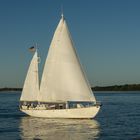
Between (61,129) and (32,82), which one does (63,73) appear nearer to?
(32,82)

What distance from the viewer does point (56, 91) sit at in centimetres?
5494

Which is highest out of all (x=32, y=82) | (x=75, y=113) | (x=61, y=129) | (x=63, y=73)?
(x=63, y=73)

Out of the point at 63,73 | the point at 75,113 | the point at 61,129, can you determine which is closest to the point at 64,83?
the point at 63,73

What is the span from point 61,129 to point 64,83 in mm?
10893

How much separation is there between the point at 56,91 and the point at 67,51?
5.37m

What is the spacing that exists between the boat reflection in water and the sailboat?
4.63 feet

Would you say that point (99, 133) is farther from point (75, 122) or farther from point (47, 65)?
point (47, 65)

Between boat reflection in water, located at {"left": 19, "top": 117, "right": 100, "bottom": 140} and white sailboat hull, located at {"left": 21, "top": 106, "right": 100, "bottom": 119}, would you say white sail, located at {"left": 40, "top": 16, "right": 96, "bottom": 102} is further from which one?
boat reflection in water, located at {"left": 19, "top": 117, "right": 100, "bottom": 140}

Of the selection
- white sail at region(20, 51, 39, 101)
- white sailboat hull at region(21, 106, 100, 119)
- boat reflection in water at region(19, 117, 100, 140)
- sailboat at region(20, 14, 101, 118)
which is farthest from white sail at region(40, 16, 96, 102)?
white sail at region(20, 51, 39, 101)

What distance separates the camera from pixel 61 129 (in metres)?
44.7

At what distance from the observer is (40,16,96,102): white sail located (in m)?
53.4

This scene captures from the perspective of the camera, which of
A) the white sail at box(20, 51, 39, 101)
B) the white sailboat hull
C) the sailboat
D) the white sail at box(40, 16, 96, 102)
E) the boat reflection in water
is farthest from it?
the white sail at box(20, 51, 39, 101)

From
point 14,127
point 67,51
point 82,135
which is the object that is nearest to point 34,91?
point 67,51

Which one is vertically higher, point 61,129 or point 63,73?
point 63,73
